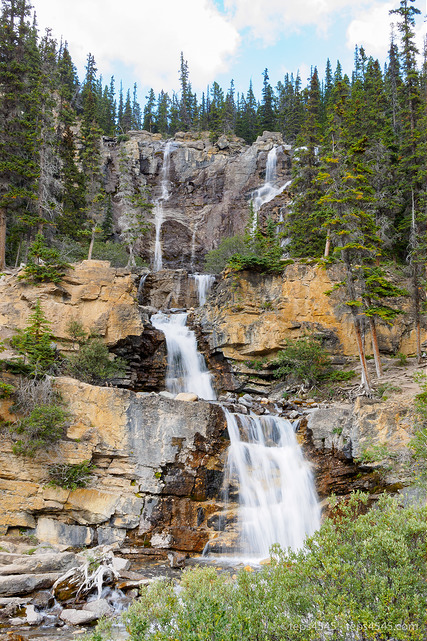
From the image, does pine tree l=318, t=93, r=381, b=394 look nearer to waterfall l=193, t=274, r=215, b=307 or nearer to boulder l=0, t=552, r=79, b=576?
waterfall l=193, t=274, r=215, b=307

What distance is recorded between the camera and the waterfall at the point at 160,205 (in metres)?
42.2

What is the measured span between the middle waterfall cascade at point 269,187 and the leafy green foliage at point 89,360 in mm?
25641

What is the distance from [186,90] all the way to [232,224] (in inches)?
1512

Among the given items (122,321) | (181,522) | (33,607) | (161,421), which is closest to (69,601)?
(33,607)

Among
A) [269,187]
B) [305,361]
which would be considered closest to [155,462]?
[305,361]

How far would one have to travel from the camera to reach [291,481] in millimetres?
16625

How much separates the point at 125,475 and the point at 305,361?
12360 mm

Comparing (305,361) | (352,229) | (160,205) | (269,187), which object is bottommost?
(305,361)

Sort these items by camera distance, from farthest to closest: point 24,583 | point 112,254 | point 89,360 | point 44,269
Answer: point 112,254
point 44,269
point 89,360
point 24,583

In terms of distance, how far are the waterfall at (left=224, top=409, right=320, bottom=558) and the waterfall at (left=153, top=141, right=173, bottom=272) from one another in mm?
24995

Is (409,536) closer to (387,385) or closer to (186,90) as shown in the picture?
(387,385)

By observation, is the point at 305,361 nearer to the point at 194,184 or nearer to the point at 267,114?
the point at 194,184

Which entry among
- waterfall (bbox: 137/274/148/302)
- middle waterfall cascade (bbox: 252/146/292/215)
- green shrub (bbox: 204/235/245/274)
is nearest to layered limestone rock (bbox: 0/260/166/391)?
waterfall (bbox: 137/274/148/302)

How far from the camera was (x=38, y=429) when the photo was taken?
1466cm
